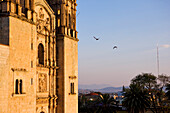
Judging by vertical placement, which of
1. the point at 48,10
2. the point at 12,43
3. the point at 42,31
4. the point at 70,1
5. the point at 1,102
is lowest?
the point at 1,102

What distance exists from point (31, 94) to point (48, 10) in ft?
40.9

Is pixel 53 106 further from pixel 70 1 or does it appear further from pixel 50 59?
pixel 70 1

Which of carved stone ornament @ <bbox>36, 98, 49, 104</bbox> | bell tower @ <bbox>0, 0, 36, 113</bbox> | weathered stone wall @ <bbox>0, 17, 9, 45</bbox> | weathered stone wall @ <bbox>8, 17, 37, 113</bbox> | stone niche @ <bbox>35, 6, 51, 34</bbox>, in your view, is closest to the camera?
bell tower @ <bbox>0, 0, 36, 113</bbox>

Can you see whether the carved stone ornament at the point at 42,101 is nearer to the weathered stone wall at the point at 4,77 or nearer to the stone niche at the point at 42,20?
the weathered stone wall at the point at 4,77

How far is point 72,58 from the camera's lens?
36750 mm

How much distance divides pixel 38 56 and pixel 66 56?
174 inches

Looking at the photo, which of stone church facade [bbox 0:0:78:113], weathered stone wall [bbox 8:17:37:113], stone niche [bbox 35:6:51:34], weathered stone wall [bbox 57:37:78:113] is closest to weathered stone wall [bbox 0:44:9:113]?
stone church facade [bbox 0:0:78:113]

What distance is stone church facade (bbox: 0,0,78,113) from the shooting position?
2389 cm

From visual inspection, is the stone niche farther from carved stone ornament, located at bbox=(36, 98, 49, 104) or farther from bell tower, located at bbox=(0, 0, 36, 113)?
carved stone ornament, located at bbox=(36, 98, 49, 104)

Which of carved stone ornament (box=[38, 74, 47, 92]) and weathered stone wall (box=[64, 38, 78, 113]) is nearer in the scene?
carved stone ornament (box=[38, 74, 47, 92])

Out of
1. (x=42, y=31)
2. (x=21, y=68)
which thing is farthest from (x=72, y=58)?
(x=21, y=68)

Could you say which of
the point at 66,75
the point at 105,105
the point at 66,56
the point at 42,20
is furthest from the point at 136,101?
the point at 42,20

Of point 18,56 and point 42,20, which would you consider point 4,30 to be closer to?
point 18,56

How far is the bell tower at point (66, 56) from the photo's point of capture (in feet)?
113
